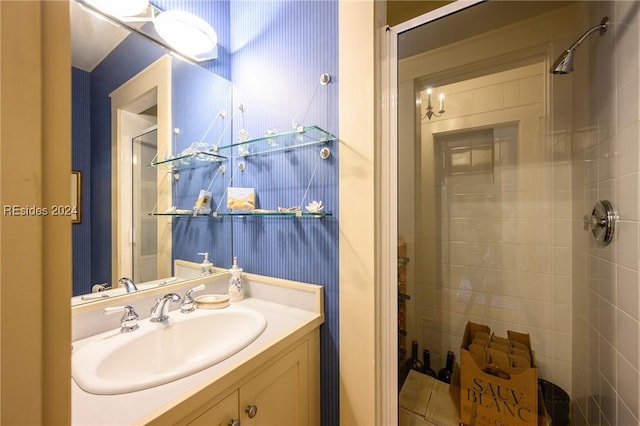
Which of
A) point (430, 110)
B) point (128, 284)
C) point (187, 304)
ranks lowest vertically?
point (187, 304)

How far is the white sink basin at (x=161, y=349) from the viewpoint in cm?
64

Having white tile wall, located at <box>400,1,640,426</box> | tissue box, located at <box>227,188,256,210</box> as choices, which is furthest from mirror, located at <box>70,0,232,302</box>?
white tile wall, located at <box>400,1,640,426</box>

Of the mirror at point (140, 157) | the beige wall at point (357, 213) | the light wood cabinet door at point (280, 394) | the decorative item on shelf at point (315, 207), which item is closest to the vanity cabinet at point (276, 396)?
the light wood cabinet door at point (280, 394)

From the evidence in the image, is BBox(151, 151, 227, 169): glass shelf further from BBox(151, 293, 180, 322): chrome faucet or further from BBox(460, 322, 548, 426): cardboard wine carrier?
BBox(460, 322, 548, 426): cardboard wine carrier

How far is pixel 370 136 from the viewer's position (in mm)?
951

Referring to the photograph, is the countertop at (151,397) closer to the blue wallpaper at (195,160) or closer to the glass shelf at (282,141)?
the blue wallpaper at (195,160)

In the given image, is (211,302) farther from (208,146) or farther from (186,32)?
(186,32)

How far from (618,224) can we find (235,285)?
147 cm

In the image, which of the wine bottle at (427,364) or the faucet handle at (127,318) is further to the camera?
the wine bottle at (427,364)

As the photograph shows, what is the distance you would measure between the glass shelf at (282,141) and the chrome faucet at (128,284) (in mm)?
701

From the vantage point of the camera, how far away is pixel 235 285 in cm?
120

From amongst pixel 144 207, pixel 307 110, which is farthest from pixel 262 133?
pixel 144 207

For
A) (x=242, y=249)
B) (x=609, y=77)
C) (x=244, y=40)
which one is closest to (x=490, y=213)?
(x=609, y=77)

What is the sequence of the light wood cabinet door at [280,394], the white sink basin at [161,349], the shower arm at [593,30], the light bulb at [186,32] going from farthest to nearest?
the light bulb at [186,32] → the shower arm at [593,30] → the light wood cabinet door at [280,394] → the white sink basin at [161,349]
